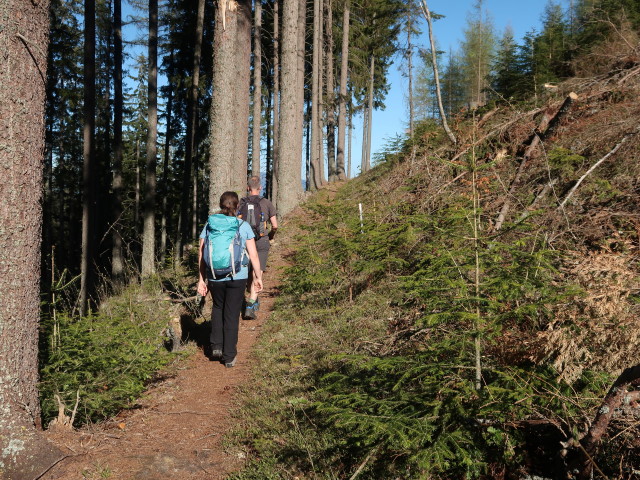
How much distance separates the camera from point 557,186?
5.98m

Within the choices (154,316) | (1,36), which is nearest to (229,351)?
(154,316)

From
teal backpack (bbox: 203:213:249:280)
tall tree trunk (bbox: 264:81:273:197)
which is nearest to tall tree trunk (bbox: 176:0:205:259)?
tall tree trunk (bbox: 264:81:273:197)

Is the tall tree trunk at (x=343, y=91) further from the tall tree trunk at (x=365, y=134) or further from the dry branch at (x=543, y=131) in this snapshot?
the dry branch at (x=543, y=131)

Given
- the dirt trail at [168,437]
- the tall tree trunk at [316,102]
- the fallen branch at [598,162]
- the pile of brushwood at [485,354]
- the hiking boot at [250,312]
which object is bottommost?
the dirt trail at [168,437]

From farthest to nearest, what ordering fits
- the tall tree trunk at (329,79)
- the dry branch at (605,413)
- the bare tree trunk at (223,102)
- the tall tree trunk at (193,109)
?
the tall tree trunk at (329,79), the tall tree trunk at (193,109), the bare tree trunk at (223,102), the dry branch at (605,413)

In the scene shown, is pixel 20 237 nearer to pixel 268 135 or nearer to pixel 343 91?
pixel 343 91

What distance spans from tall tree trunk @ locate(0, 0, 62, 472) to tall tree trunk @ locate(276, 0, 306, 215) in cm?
1045

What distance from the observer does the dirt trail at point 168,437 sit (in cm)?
321

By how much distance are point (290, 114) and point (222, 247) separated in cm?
923

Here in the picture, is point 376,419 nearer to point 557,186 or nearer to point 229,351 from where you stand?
point 229,351

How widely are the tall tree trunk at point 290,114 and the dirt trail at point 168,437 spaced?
30.2 feet

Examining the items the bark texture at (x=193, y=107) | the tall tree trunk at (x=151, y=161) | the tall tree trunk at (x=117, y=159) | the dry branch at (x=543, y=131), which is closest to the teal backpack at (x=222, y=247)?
the dry branch at (x=543, y=131)

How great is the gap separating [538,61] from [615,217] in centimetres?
1165

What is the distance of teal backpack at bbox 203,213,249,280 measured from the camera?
5188 mm
